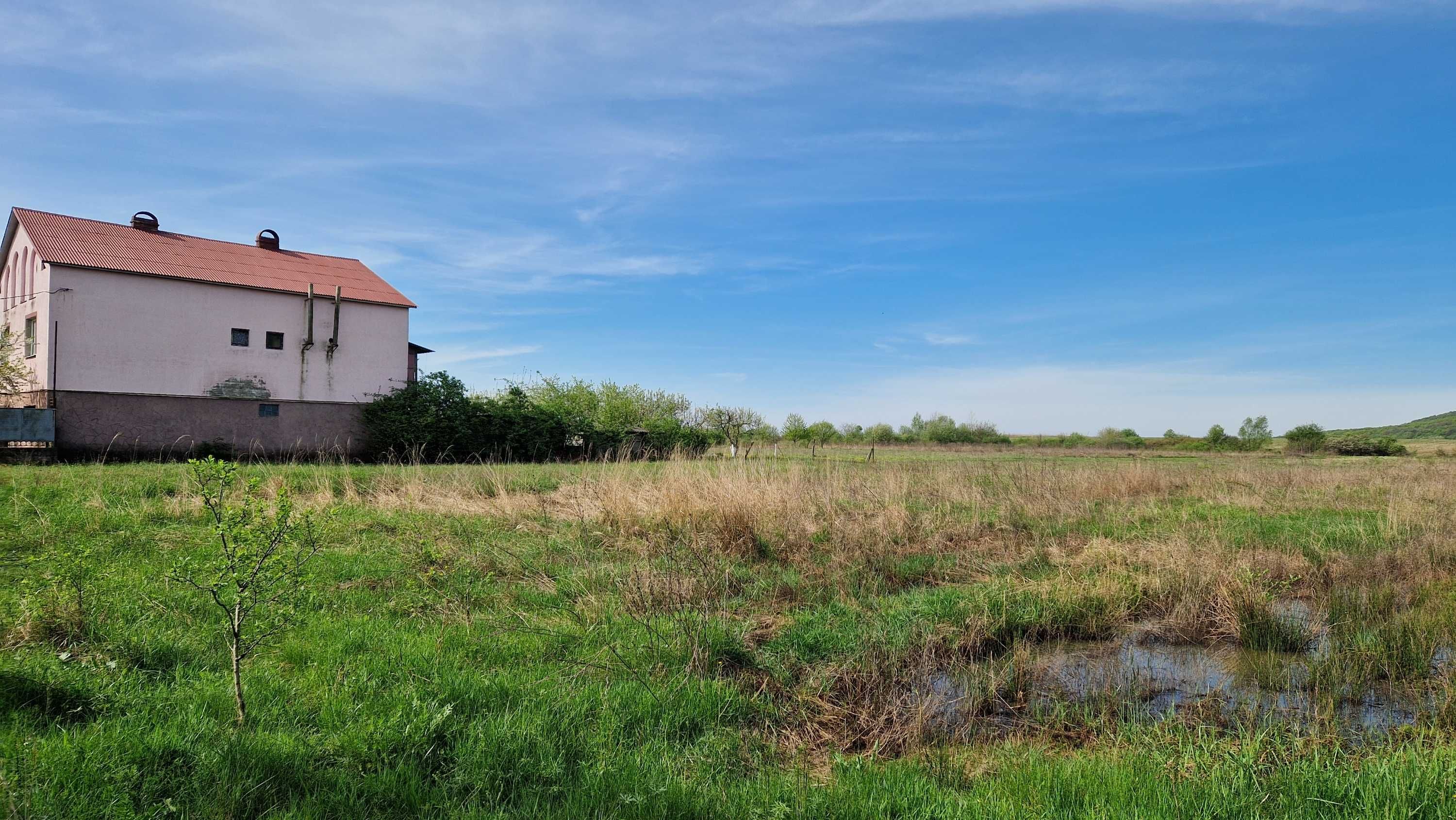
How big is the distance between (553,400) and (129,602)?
32.6m

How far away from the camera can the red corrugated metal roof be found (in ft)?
82.7

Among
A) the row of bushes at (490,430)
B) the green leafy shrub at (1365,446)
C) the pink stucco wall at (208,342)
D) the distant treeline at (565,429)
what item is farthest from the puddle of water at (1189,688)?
the green leafy shrub at (1365,446)

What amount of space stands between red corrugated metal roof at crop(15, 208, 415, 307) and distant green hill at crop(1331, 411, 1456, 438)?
132 meters

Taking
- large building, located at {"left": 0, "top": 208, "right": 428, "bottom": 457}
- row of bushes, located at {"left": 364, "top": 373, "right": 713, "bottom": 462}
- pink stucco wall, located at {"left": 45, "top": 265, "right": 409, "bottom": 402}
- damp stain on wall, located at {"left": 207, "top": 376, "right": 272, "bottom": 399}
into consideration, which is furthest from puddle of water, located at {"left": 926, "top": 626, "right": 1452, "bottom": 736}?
pink stucco wall, located at {"left": 45, "top": 265, "right": 409, "bottom": 402}

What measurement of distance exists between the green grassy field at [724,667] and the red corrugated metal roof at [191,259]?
18.2 meters

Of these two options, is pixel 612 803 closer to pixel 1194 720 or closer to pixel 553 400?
pixel 1194 720

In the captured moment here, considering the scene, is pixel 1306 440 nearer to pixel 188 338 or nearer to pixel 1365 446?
pixel 1365 446

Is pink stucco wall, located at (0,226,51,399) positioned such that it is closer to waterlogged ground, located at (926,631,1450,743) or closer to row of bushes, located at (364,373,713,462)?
row of bushes, located at (364,373,713,462)

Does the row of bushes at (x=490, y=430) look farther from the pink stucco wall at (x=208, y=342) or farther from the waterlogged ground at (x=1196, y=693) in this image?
the waterlogged ground at (x=1196, y=693)

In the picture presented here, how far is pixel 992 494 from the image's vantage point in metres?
15.1

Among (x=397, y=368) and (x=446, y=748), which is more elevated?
(x=397, y=368)

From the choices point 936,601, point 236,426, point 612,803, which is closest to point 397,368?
point 236,426

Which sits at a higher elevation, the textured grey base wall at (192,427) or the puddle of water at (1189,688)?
the textured grey base wall at (192,427)

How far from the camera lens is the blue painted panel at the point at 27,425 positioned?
21.7 m
